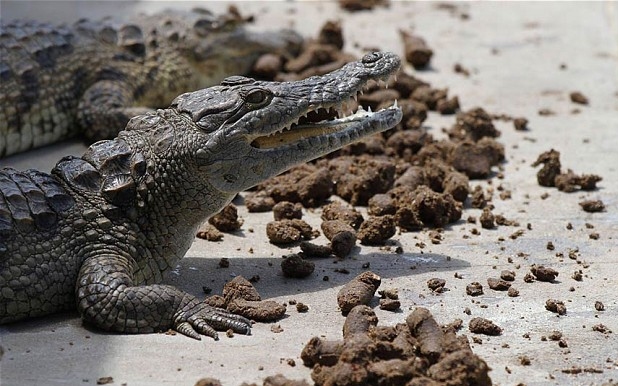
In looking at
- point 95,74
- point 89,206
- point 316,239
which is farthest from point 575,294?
point 95,74

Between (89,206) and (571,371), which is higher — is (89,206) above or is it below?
above

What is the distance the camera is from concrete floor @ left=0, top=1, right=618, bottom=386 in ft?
15.3

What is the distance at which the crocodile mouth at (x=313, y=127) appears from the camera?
19.1 feet

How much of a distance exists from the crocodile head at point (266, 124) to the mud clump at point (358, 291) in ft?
2.54

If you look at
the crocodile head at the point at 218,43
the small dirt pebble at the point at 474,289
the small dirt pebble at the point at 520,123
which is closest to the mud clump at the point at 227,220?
the small dirt pebble at the point at 474,289

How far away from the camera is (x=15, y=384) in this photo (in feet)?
14.5

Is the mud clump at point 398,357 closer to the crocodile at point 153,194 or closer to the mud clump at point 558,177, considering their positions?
the crocodile at point 153,194

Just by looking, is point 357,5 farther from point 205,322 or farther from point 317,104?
point 205,322

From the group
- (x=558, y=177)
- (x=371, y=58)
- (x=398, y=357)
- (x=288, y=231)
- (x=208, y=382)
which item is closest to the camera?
(x=208, y=382)

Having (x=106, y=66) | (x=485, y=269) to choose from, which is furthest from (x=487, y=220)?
(x=106, y=66)

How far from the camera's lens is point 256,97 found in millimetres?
5691

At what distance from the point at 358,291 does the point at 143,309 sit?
3.54 feet

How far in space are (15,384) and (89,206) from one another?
1.23m

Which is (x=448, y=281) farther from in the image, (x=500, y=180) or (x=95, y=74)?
(x=95, y=74)
